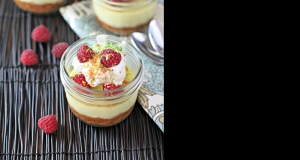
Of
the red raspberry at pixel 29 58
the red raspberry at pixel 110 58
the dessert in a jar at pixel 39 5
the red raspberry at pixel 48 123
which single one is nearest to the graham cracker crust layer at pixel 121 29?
the dessert in a jar at pixel 39 5

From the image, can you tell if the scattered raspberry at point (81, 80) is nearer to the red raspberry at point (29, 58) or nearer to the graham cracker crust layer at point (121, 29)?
the red raspberry at point (29, 58)

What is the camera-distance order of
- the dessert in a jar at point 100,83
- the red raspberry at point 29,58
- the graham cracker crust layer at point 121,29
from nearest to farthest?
the dessert in a jar at point 100,83, the red raspberry at point 29,58, the graham cracker crust layer at point 121,29

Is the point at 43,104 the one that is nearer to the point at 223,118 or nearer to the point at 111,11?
the point at 111,11

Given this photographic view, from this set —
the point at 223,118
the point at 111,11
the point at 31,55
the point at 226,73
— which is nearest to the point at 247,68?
the point at 226,73

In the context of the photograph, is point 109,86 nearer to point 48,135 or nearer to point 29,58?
point 48,135

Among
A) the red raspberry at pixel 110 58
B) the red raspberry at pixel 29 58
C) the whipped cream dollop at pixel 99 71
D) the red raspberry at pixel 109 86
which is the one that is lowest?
the red raspberry at pixel 29 58

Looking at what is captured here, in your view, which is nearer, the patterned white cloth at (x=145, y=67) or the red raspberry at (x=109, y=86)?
the red raspberry at (x=109, y=86)

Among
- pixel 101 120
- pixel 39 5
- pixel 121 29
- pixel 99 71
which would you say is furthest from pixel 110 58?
pixel 39 5
